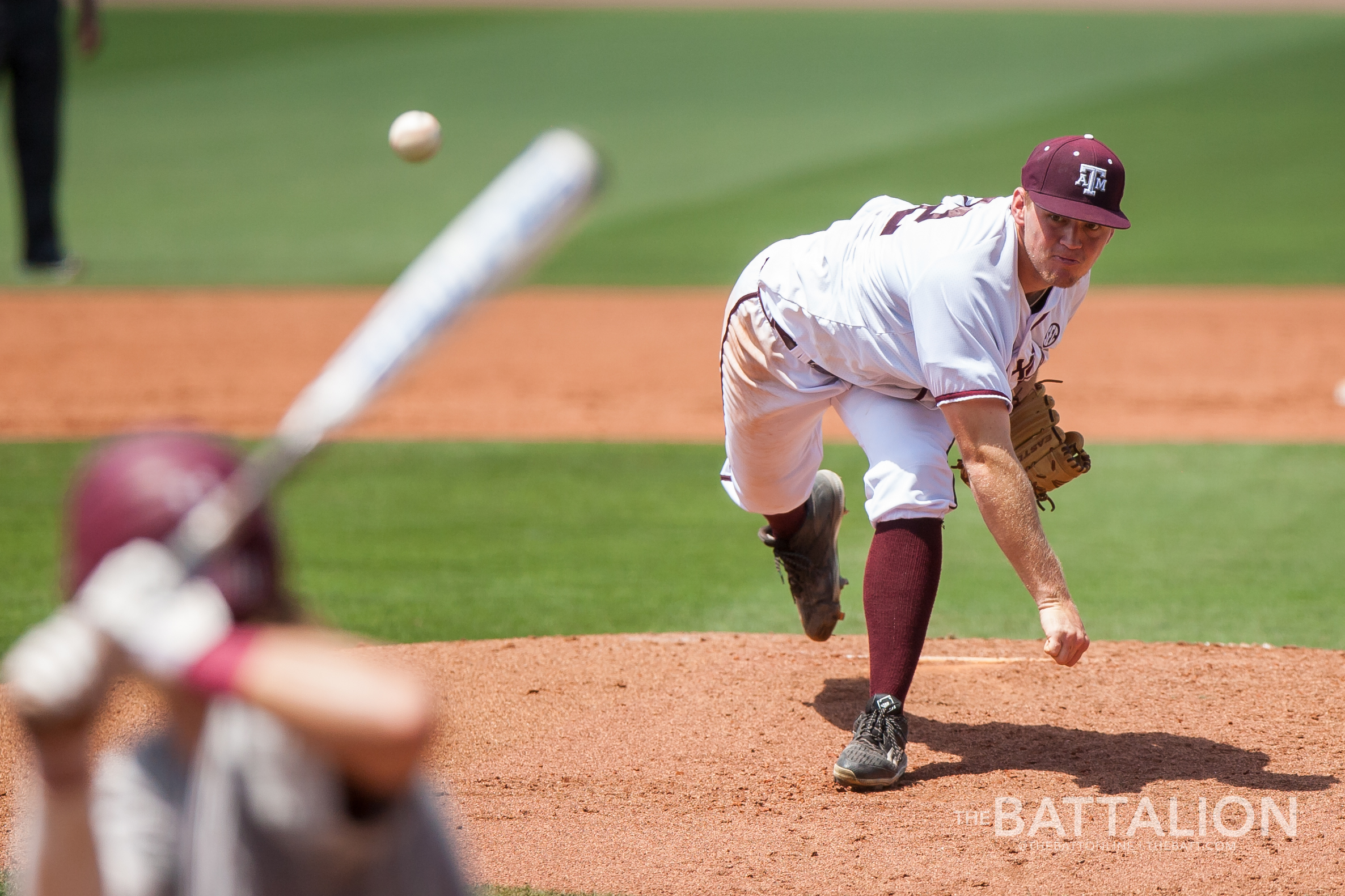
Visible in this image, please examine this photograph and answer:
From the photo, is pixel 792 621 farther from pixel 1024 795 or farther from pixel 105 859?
pixel 105 859

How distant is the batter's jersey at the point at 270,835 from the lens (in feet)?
5.39

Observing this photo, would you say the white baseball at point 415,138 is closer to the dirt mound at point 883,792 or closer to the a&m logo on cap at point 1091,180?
the dirt mound at point 883,792

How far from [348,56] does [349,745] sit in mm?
27658

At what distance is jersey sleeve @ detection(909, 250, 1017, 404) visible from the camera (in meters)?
3.80

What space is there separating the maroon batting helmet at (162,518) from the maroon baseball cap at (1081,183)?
8.45 ft

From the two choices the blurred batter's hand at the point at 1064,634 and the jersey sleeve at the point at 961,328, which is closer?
the blurred batter's hand at the point at 1064,634

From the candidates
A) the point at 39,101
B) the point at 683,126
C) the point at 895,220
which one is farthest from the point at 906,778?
the point at 683,126

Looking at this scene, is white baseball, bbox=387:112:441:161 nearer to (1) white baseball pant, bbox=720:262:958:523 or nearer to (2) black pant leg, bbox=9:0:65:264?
(1) white baseball pant, bbox=720:262:958:523

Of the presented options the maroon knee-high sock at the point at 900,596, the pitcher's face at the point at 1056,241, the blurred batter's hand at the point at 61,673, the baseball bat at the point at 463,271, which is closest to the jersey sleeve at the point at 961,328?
the pitcher's face at the point at 1056,241

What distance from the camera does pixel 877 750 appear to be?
4008mm

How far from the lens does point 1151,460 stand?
28.5 feet

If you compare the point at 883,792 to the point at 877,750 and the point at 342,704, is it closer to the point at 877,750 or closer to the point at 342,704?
the point at 877,750

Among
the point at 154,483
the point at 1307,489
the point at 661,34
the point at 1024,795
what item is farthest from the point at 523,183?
the point at 661,34

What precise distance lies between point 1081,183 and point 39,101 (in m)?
7.21
